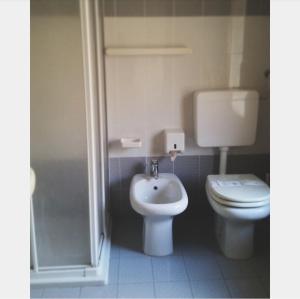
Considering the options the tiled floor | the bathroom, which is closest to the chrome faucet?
the bathroom

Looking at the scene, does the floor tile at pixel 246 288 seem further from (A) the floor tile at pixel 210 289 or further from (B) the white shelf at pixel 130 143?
(B) the white shelf at pixel 130 143

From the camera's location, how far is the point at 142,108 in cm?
235

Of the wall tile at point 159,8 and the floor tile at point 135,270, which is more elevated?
the wall tile at point 159,8

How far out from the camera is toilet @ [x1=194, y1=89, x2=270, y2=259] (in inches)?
76.6

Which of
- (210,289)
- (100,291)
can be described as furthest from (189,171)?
(100,291)

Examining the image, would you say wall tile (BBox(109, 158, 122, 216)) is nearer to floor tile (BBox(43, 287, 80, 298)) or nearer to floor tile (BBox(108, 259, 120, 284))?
floor tile (BBox(108, 259, 120, 284))

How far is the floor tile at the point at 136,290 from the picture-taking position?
5.65 feet

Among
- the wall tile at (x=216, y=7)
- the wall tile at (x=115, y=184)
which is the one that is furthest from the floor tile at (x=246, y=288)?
the wall tile at (x=216, y=7)

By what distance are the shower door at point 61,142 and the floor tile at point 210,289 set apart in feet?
1.98

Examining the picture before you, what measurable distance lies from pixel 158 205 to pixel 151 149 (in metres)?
0.63

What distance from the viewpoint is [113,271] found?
194 centimetres
